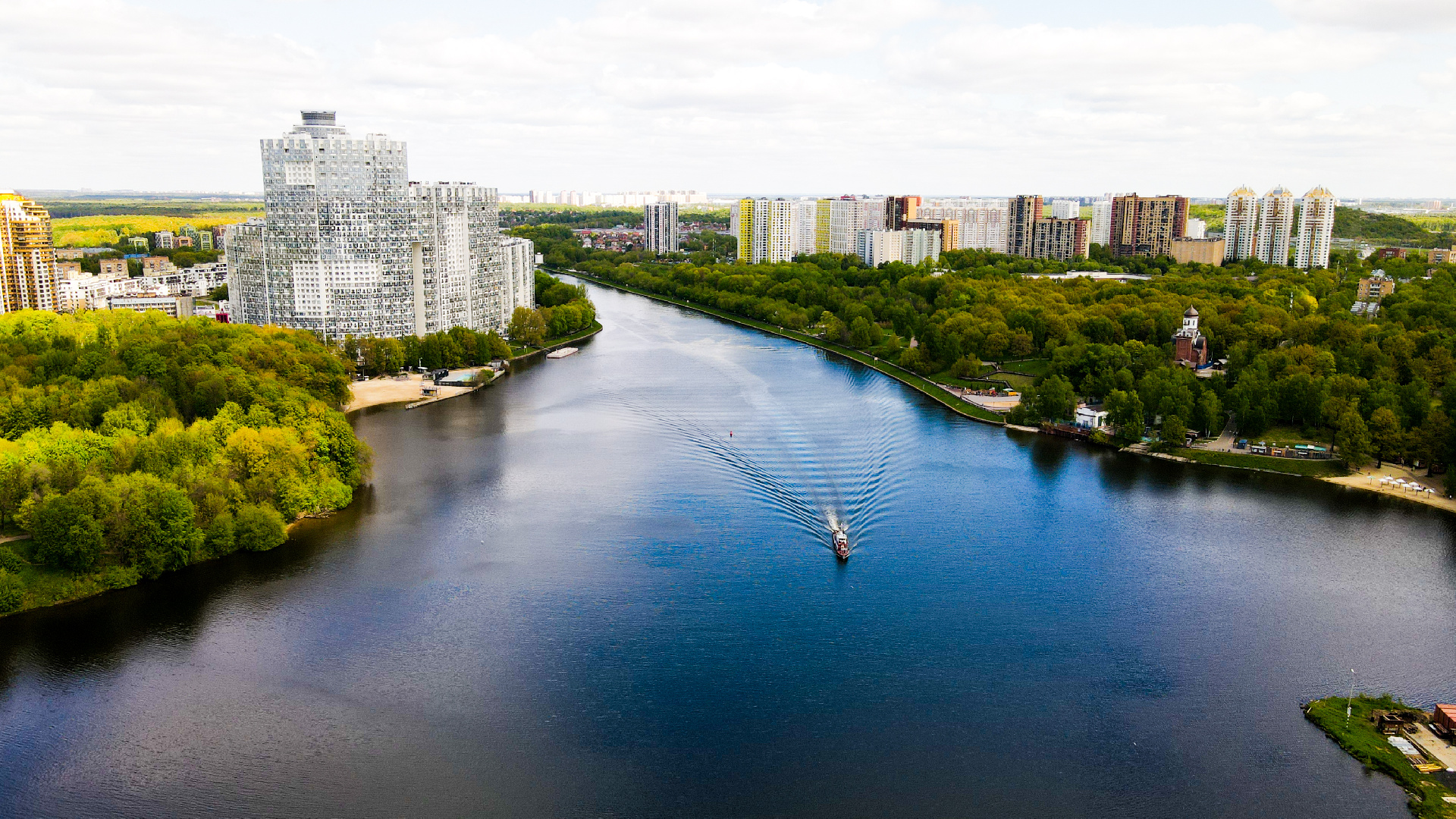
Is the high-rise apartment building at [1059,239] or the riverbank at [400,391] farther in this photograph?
the high-rise apartment building at [1059,239]

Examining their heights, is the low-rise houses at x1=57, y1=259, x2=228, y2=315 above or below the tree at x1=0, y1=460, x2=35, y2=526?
above

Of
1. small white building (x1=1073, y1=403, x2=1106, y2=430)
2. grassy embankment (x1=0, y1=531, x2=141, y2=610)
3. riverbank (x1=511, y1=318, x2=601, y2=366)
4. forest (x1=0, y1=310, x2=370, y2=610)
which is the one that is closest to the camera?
grassy embankment (x1=0, y1=531, x2=141, y2=610)

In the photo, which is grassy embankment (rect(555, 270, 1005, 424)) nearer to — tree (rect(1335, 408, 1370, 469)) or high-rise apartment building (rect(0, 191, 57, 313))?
tree (rect(1335, 408, 1370, 469))

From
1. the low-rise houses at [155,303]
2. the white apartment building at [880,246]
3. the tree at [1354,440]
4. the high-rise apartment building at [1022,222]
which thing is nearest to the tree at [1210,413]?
the tree at [1354,440]

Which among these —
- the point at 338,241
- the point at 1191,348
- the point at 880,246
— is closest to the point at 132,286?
the point at 338,241

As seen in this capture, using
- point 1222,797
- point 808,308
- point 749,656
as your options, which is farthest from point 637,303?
point 1222,797

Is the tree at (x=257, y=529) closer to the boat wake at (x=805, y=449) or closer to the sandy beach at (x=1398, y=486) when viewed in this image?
the boat wake at (x=805, y=449)

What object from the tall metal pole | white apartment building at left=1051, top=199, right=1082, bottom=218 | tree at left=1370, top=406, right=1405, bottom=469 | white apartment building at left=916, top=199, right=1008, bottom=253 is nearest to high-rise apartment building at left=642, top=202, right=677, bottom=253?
white apartment building at left=916, top=199, right=1008, bottom=253

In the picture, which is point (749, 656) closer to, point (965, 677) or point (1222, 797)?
point (965, 677)
